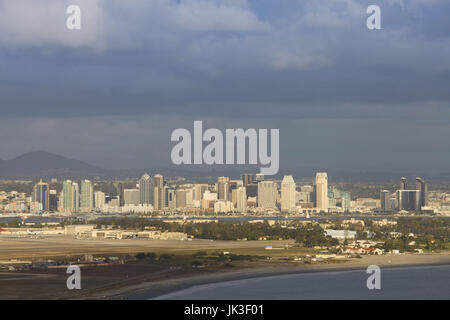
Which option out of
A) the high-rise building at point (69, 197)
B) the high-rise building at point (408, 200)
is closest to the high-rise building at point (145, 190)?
the high-rise building at point (69, 197)

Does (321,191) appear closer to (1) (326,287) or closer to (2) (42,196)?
(2) (42,196)

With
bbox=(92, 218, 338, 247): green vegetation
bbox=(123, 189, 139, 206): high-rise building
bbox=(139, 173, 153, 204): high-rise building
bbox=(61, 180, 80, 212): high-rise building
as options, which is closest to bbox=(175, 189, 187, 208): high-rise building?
bbox=(139, 173, 153, 204): high-rise building

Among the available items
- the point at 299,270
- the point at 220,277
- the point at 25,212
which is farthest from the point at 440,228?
the point at 25,212

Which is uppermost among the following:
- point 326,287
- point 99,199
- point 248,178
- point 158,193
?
point 248,178

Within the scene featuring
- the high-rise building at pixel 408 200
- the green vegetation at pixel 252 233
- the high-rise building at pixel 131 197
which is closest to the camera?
the green vegetation at pixel 252 233

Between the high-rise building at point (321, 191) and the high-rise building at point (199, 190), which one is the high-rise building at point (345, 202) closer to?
the high-rise building at point (321, 191)

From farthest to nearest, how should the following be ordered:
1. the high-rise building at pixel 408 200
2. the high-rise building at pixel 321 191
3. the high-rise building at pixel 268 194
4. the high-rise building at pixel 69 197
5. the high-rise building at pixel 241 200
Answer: the high-rise building at pixel 69 197 < the high-rise building at pixel 268 194 < the high-rise building at pixel 241 200 < the high-rise building at pixel 321 191 < the high-rise building at pixel 408 200

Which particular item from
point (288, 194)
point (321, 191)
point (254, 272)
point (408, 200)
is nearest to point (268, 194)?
point (288, 194)

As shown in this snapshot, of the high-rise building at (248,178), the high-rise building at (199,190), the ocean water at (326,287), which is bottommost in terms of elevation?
the ocean water at (326,287)
